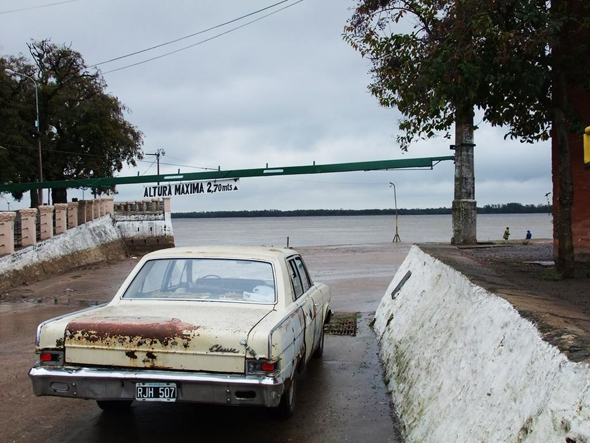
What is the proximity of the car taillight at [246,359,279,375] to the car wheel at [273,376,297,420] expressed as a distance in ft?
2.34

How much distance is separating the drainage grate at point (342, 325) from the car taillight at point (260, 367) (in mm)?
4799

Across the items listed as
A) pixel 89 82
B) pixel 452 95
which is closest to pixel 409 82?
pixel 452 95

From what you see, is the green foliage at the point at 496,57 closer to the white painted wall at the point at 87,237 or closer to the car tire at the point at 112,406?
the car tire at the point at 112,406

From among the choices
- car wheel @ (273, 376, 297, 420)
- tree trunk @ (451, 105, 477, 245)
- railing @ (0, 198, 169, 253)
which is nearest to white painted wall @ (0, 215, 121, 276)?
railing @ (0, 198, 169, 253)

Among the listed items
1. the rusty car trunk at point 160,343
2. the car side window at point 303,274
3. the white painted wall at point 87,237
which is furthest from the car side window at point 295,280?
the white painted wall at point 87,237

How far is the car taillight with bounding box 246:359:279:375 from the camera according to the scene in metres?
3.88

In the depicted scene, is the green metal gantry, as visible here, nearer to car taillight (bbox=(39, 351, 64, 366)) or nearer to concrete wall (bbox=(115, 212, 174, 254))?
concrete wall (bbox=(115, 212, 174, 254))

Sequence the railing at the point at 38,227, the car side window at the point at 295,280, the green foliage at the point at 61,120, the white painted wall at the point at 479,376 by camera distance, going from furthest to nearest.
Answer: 1. the green foliage at the point at 61,120
2. the railing at the point at 38,227
3. the car side window at the point at 295,280
4. the white painted wall at the point at 479,376

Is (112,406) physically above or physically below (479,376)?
below

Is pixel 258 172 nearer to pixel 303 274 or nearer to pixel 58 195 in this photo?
pixel 58 195

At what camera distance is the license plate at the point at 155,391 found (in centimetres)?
388

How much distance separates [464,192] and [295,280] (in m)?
12.1

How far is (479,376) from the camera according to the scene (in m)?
3.37

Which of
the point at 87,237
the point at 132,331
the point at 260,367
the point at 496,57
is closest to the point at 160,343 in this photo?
the point at 132,331
